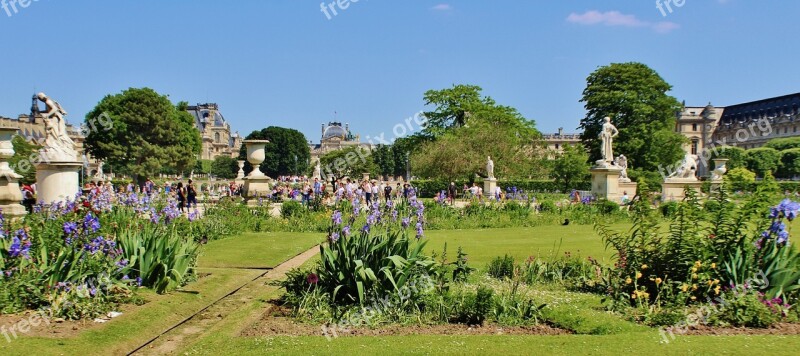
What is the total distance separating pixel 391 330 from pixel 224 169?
122 m

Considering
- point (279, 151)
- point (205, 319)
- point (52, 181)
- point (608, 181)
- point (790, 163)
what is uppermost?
→ point (279, 151)

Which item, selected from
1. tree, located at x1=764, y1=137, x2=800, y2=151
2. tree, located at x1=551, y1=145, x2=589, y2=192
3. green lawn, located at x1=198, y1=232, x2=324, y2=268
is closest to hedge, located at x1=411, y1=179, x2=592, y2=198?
tree, located at x1=551, y1=145, x2=589, y2=192

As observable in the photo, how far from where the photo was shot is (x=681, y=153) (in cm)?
5016

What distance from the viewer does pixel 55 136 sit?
16.8 meters

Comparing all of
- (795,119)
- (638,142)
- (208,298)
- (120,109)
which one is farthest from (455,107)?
(795,119)

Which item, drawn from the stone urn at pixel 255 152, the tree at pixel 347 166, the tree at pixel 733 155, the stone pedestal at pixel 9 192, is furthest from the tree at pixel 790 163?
the stone pedestal at pixel 9 192

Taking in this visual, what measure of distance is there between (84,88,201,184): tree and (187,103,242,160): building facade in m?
79.4

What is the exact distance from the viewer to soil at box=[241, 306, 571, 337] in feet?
22.7

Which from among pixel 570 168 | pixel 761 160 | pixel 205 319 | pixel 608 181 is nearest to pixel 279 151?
pixel 761 160

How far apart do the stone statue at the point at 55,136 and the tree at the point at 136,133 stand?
4102 centimetres

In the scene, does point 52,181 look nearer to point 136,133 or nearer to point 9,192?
point 9,192

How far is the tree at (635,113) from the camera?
1876 inches

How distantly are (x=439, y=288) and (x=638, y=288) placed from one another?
7.97 ft

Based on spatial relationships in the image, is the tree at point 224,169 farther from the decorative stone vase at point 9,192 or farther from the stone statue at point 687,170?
the decorative stone vase at point 9,192
